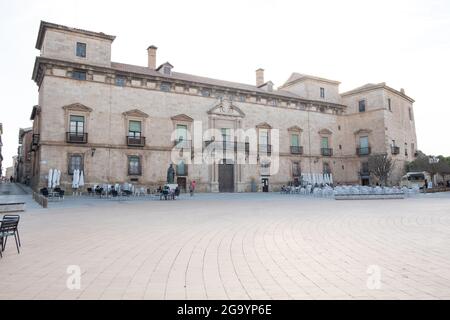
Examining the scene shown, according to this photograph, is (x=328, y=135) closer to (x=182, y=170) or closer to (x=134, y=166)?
(x=182, y=170)

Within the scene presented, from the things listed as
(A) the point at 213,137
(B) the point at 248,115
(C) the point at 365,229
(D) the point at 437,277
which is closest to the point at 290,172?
(B) the point at 248,115

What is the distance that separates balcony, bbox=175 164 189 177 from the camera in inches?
1108

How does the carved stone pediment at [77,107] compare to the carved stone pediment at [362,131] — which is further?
the carved stone pediment at [362,131]

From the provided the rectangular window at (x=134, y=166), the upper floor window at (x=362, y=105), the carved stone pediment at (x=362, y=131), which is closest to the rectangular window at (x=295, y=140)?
the carved stone pediment at (x=362, y=131)

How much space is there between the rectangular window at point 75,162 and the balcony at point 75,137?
1123mm

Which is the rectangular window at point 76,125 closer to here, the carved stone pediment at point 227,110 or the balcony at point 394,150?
the carved stone pediment at point 227,110

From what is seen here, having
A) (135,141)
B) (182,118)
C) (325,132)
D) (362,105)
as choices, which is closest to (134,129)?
(135,141)

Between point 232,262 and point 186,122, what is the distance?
2505 cm

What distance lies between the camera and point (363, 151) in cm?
3781

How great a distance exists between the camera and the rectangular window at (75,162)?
23683 mm

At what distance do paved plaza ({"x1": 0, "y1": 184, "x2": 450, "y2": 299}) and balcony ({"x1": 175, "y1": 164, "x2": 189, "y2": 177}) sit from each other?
19.9 metres

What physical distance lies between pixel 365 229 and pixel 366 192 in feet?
50.0

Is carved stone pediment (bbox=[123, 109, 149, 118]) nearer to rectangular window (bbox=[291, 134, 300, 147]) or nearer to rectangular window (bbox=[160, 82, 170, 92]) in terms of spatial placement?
rectangular window (bbox=[160, 82, 170, 92])
